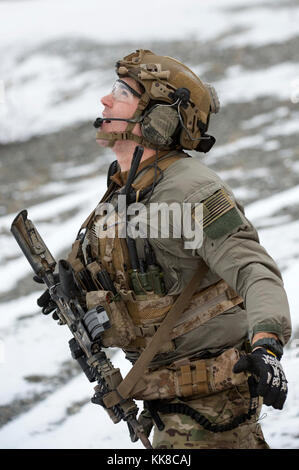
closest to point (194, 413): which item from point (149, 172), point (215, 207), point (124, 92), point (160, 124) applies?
point (215, 207)

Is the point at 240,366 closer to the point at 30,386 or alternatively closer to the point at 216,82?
the point at 30,386

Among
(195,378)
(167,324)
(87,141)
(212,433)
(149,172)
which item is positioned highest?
(87,141)

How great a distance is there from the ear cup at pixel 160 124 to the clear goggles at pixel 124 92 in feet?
0.68

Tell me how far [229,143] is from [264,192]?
366cm

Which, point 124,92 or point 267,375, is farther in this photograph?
point 124,92

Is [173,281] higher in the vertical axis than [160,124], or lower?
lower

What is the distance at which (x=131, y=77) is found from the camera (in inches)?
171

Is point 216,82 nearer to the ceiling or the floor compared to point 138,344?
nearer to the ceiling

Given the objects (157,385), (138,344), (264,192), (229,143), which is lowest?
(157,385)

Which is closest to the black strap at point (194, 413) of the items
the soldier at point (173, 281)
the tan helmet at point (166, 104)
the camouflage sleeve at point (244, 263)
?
the soldier at point (173, 281)

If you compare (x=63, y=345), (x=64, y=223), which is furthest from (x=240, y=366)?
(x=64, y=223)

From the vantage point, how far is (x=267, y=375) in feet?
10.0

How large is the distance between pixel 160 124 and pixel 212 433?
5.83ft

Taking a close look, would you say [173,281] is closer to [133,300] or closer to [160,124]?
[133,300]
